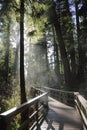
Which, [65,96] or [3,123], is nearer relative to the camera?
[3,123]

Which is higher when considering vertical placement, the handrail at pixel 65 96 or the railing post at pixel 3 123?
the railing post at pixel 3 123

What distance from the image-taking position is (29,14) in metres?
15.2

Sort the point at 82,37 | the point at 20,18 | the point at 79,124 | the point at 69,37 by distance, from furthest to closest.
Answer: the point at 69,37
the point at 82,37
the point at 20,18
the point at 79,124

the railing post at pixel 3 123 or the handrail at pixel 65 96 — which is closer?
the railing post at pixel 3 123

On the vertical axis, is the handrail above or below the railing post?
below

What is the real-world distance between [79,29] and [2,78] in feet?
32.6

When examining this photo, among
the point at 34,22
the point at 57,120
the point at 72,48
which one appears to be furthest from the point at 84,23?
the point at 57,120

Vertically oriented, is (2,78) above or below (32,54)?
below

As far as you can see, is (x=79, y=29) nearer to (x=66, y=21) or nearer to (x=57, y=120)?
(x=66, y=21)

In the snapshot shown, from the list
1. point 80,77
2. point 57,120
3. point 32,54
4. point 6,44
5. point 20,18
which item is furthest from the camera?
point 32,54

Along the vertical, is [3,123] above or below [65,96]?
above

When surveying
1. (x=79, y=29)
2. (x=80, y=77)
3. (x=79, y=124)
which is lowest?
(x=79, y=124)

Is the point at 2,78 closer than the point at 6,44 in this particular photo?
Yes

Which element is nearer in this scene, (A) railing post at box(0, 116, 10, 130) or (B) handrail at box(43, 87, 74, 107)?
(A) railing post at box(0, 116, 10, 130)
